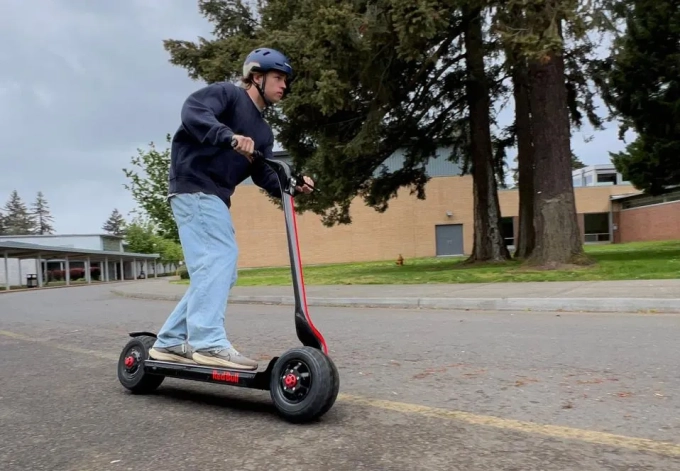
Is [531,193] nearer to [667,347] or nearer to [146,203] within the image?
[667,347]

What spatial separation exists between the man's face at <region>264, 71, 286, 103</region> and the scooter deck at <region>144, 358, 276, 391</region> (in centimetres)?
158

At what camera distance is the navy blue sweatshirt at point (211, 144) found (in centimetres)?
346

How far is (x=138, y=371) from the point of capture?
389 centimetres

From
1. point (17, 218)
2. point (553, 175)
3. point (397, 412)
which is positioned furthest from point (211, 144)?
point (17, 218)

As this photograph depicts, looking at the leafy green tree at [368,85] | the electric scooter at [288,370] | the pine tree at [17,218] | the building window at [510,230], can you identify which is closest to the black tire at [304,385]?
the electric scooter at [288,370]

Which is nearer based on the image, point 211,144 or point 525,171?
point 211,144

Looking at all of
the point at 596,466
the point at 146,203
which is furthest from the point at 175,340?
the point at 146,203

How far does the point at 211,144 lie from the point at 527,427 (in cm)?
222

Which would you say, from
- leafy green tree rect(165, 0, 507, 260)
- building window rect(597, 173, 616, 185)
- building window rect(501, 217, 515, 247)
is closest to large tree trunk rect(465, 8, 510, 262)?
leafy green tree rect(165, 0, 507, 260)

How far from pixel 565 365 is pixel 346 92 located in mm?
12412

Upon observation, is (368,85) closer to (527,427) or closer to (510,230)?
(527,427)

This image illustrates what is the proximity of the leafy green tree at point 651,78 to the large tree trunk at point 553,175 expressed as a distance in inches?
210

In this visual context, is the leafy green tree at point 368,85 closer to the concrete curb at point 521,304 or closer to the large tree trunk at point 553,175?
the large tree trunk at point 553,175

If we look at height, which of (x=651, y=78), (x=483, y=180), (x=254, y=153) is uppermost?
(x=651, y=78)
